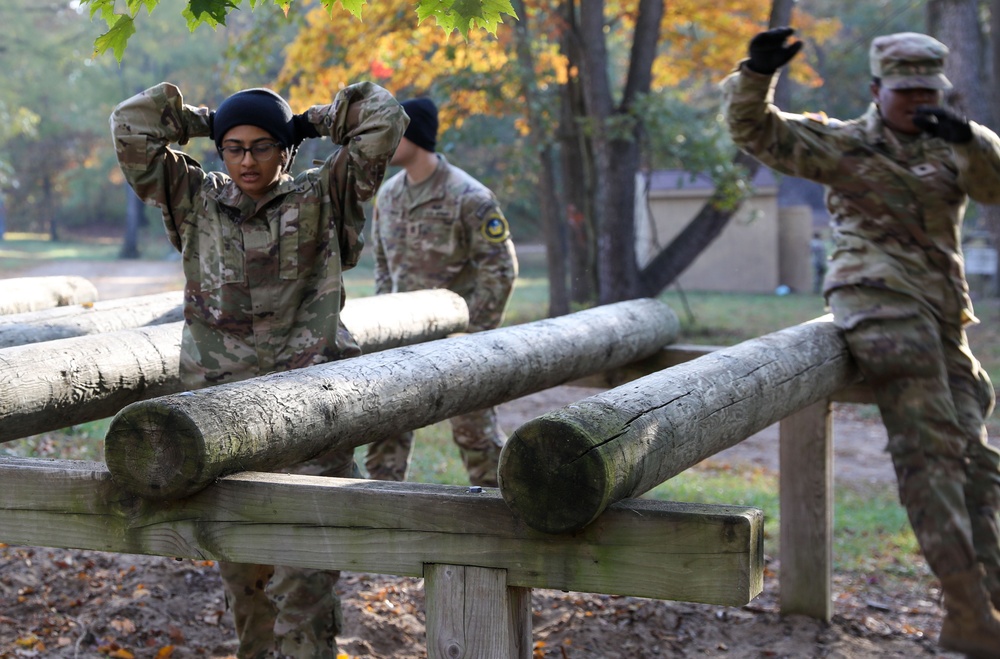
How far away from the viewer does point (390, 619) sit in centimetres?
521

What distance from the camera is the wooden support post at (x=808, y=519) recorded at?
5.53 metres

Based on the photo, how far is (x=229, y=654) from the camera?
190 inches

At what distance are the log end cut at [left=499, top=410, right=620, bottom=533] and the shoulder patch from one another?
11.9 feet

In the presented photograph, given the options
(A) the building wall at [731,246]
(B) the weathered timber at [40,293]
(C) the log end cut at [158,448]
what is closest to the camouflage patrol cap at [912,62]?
(C) the log end cut at [158,448]

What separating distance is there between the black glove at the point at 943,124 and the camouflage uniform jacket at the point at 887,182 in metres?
0.10

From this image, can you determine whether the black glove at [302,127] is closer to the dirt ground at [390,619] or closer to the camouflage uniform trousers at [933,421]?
the dirt ground at [390,619]

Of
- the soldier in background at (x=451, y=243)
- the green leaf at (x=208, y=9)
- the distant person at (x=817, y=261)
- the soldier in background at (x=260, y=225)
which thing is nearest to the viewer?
the green leaf at (x=208, y=9)

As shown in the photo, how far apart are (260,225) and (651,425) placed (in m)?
1.66

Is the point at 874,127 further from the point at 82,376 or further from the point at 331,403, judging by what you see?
the point at 82,376

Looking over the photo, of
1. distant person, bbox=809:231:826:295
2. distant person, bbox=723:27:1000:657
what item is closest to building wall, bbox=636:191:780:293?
distant person, bbox=809:231:826:295

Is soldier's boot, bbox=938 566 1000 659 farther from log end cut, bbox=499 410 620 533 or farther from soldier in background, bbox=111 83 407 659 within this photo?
log end cut, bbox=499 410 620 533

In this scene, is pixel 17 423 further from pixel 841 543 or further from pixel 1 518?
pixel 841 543

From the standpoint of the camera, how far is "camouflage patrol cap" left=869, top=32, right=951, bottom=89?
504cm

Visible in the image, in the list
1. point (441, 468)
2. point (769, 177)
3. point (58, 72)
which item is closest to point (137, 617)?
point (441, 468)
